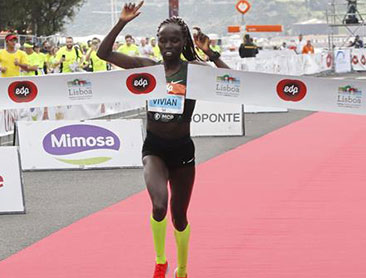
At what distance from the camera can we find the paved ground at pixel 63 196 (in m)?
9.80

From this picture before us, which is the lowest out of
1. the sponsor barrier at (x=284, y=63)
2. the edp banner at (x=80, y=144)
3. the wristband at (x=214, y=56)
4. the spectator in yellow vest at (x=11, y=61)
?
the sponsor barrier at (x=284, y=63)

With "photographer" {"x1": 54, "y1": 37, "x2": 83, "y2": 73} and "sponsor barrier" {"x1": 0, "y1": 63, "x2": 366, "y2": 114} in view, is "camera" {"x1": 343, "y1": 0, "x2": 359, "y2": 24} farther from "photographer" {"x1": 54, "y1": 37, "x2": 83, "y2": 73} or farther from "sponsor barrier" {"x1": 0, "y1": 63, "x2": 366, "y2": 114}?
"sponsor barrier" {"x1": 0, "y1": 63, "x2": 366, "y2": 114}

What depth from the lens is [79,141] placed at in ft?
48.5

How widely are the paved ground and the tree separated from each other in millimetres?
30780

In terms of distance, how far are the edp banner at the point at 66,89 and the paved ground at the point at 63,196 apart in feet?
3.74

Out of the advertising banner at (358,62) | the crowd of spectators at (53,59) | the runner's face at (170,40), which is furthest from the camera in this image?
the advertising banner at (358,62)

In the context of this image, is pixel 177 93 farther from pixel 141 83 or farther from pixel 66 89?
pixel 66 89

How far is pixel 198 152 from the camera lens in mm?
16703

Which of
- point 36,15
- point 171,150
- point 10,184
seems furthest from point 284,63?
point 171,150

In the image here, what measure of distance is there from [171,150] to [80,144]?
25.9 feet

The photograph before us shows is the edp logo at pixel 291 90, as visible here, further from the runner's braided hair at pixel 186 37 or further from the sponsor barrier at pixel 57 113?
the sponsor barrier at pixel 57 113

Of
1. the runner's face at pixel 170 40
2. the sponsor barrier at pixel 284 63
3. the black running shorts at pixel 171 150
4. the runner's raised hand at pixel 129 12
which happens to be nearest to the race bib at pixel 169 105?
the black running shorts at pixel 171 150

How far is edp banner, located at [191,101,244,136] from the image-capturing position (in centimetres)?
1927

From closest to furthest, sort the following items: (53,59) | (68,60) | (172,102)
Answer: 1. (172,102)
2. (68,60)
3. (53,59)
